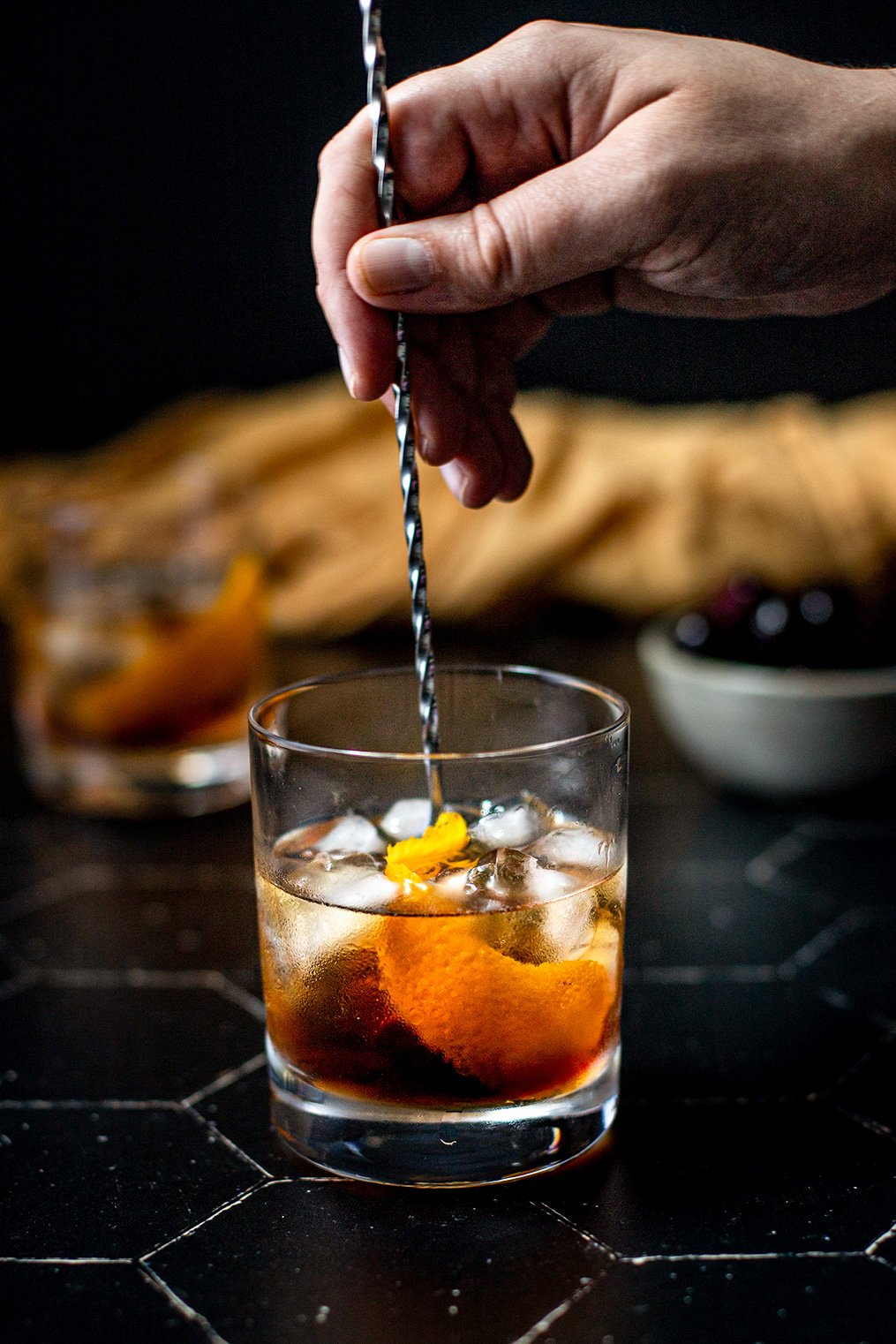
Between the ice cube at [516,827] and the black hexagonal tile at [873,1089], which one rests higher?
the ice cube at [516,827]

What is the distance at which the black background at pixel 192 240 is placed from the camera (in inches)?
80.9

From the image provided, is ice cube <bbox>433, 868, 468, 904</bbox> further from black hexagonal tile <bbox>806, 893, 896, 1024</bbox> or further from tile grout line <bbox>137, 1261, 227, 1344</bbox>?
black hexagonal tile <bbox>806, 893, 896, 1024</bbox>

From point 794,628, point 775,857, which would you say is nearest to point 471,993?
point 775,857

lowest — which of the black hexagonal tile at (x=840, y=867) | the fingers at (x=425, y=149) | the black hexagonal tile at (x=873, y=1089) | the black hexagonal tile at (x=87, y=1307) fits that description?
the black hexagonal tile at (x=840, y=867)

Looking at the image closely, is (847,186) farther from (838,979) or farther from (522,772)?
(838,979)

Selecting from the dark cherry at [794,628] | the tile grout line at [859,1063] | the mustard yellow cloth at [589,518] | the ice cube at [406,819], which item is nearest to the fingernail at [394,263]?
the ice cube at [406,819]

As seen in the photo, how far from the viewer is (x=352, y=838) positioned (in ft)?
2.32

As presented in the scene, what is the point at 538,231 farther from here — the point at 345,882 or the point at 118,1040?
the point at 118,1040

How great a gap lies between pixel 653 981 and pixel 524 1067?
0.98 ft

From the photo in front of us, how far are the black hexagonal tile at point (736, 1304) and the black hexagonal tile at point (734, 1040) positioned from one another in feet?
0.54

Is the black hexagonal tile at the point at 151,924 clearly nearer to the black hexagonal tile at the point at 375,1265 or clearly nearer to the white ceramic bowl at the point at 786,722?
the black hexagonal tile at the point at 375,1265

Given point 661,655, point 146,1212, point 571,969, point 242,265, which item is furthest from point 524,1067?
point 242,265

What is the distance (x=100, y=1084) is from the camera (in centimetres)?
82


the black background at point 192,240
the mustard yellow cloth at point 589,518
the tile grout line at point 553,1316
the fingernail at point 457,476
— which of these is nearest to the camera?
the tile grout line at point 553,1316
